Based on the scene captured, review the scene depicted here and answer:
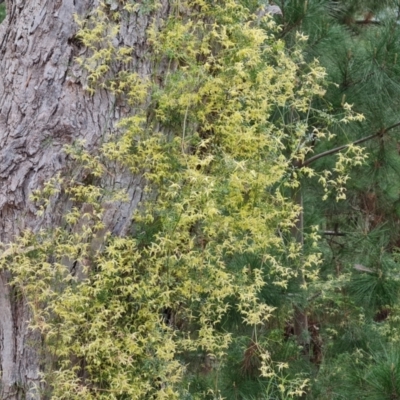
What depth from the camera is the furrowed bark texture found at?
1.41m

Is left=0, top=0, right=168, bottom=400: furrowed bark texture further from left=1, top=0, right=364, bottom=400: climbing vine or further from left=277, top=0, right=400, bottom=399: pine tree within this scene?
left=277, top=0, right=400, bottom=399: pine tree

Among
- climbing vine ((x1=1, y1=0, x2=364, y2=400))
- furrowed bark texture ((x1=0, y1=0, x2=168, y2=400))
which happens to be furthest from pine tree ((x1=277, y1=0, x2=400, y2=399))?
furrowed bark texture ((x1=0, y1=0, x2=168, y2=400))

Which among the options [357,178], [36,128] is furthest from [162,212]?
[357,178]

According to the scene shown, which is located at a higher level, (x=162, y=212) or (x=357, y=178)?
(x=357, y=178)

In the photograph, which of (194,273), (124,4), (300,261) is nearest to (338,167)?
(300,261)

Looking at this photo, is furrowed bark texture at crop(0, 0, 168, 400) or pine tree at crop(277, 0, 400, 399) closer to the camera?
furrowed bark texture at crop(0, 0, 168, 400)

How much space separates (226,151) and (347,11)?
91.3 inches

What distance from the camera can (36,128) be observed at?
4.66 feet

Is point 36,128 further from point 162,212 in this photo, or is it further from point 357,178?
point 357,178

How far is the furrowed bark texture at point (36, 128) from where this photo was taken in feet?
4.64

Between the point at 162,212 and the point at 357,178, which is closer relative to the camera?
the point at 162,212

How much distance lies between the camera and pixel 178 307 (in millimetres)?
1526

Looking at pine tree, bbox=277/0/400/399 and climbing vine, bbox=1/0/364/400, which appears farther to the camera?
pine tree, bbox=277/0/400/399

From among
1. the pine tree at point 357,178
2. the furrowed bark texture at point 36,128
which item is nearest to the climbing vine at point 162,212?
the furrowed bark texture at point 36,128
